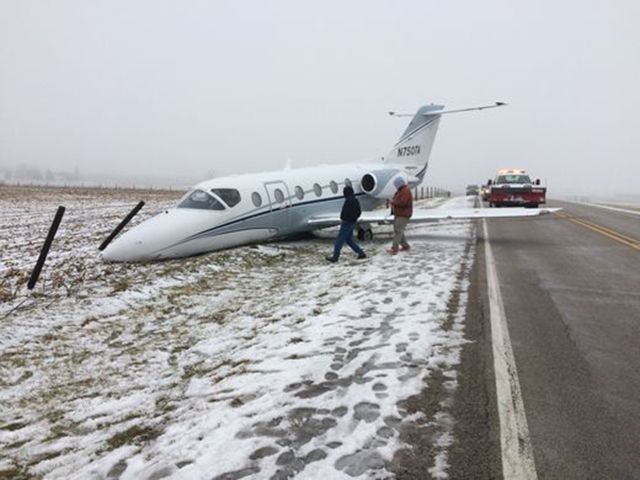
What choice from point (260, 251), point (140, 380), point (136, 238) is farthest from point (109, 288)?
point (260, 251)

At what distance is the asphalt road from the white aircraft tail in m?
11.8

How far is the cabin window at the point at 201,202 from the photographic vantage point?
505 inches

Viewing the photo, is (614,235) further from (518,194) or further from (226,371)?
(226,371)

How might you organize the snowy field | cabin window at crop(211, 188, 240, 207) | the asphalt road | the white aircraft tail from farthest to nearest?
the white aircraft tail < cabin window at crop(211, 188, 240, 207) < the snowy field < the asphalt road

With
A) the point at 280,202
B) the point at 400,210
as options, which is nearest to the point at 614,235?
the point at 400,210

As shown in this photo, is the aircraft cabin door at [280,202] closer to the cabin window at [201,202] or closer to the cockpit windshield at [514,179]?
the cabin window at [201,202]

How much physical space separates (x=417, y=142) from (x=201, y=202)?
12.5 metres

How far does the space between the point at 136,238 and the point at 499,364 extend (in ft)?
27.3

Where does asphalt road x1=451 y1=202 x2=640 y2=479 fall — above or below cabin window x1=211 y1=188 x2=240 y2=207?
below

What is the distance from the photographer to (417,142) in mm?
22531

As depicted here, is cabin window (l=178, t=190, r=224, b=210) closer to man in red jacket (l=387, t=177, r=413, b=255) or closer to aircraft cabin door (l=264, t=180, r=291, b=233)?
aircraft cabin door (l=264, t=180, r=291, b=233)

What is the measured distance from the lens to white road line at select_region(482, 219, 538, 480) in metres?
3.54

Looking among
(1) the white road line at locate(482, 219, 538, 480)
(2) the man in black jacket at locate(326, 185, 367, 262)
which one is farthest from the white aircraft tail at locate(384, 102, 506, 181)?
(1) the white road line at locate(482, 219, 538, 480)

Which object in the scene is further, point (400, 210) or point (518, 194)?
point (518, 194)
